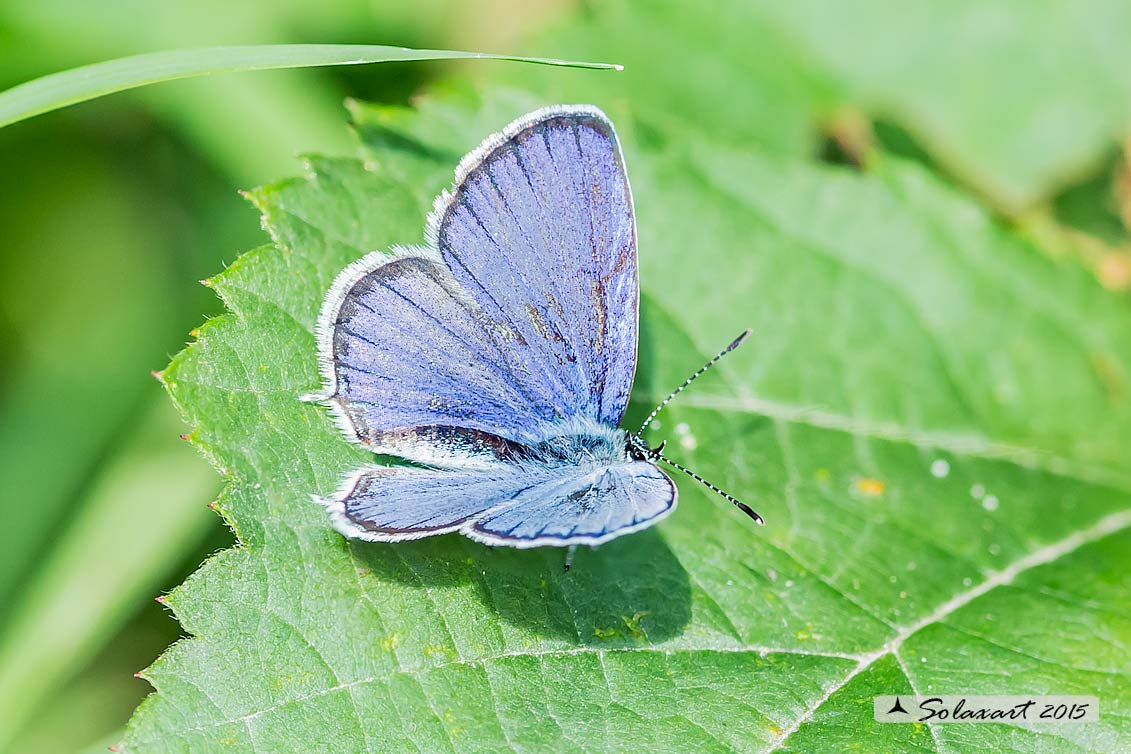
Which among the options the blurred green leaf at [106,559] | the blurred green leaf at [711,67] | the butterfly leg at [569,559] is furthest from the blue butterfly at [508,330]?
the blurred green leaf at [711,67]

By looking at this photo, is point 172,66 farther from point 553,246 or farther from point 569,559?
point 569,559

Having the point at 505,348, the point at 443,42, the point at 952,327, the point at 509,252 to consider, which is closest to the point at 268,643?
the point at 505,348

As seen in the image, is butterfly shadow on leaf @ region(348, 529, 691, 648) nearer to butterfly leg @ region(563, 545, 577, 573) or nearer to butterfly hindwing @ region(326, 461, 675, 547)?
butterfly leg @ region(563, 545, 577, 573)

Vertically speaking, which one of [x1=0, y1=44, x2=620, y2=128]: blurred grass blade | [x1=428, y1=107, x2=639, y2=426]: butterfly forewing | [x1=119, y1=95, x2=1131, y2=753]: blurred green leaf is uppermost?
[x1=0, y1=44, x2=620, y2=128]: blurred grass blade

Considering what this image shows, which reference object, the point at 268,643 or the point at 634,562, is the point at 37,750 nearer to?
the point at 268,643

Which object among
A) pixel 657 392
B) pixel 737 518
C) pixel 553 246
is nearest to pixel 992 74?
pixel 657 392

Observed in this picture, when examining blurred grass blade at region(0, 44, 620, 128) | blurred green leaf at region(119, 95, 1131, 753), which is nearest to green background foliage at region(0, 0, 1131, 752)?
blurred green leaf at region(119, 95, 1131, 753)

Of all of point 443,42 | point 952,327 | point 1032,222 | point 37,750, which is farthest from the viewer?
point 443,42
